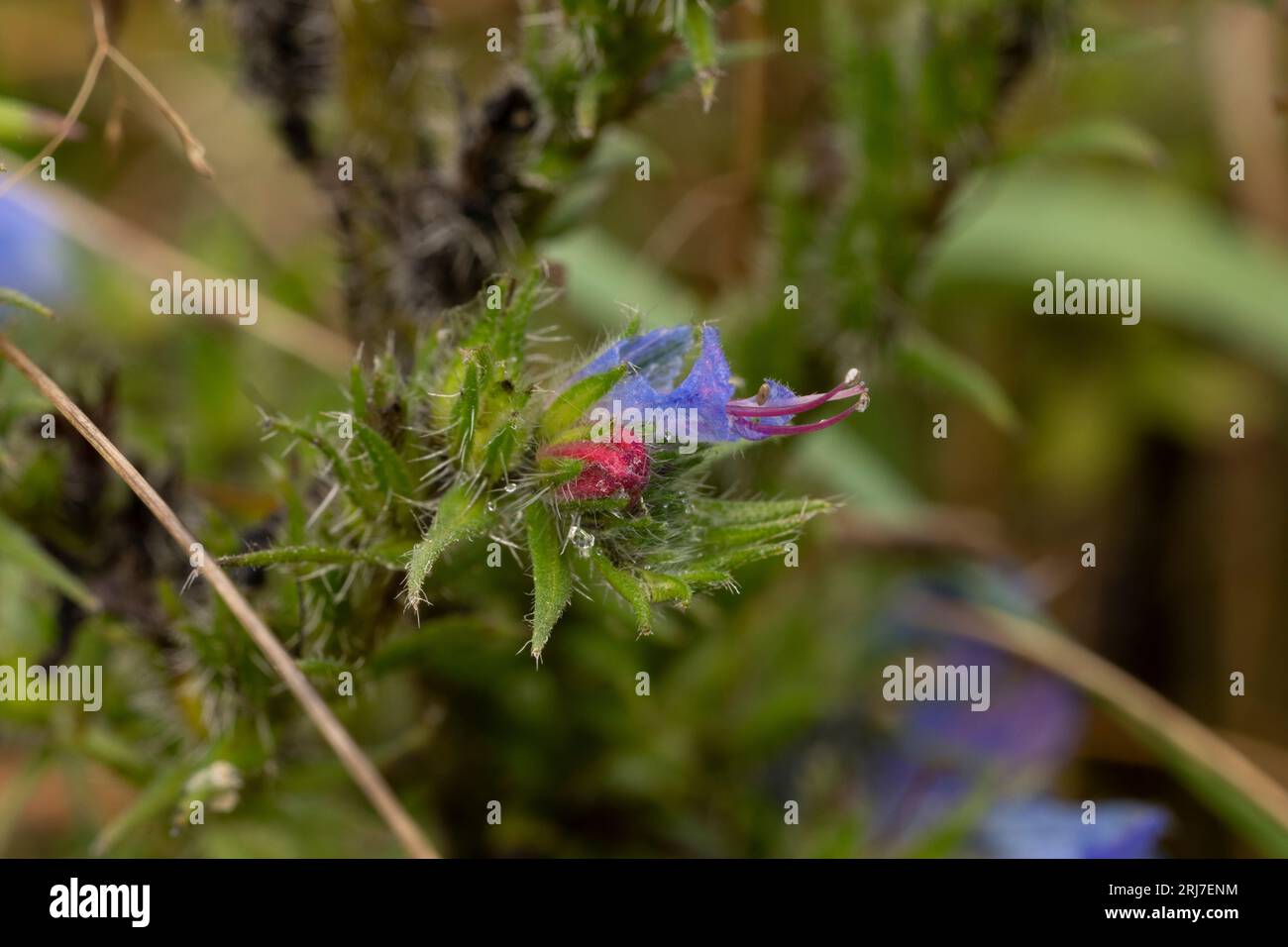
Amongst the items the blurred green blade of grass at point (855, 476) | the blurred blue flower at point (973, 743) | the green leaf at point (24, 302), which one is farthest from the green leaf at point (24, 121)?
the blurred blue flower at point (973, 743)

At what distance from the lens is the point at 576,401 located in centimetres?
103

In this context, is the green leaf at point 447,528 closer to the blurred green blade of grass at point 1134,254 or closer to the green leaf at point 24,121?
the green leaf at point 24,121

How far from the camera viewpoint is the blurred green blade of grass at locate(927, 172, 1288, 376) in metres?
2.46

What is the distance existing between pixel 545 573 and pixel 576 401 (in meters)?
0.15

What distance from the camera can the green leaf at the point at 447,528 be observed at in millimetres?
917

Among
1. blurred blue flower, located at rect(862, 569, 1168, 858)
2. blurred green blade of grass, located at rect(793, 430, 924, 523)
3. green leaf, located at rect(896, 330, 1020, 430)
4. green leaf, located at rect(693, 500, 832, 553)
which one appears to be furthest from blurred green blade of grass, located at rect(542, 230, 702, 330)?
green leaf, located at rect(693, 500, 832, 553)

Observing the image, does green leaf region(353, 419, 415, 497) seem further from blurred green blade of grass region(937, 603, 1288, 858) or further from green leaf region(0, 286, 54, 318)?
blurred green blade of grass region(937, 603, 1288, 858)

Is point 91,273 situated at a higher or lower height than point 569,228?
higher

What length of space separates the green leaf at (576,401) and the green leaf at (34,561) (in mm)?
543
